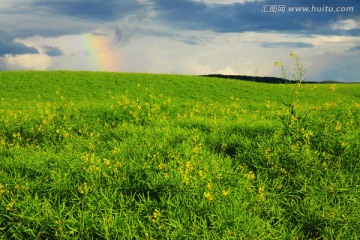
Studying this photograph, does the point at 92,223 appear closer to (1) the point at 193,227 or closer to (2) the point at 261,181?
(1) the point at 193,227

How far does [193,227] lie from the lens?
499cm

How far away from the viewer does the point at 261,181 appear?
6.39 meters

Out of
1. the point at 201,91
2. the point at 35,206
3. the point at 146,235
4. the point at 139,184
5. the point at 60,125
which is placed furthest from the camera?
the point at 201,91

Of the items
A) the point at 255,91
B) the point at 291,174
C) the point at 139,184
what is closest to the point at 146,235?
the point at 139,184

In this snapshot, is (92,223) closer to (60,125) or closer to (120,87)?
(60,125)

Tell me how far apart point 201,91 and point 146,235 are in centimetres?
2835

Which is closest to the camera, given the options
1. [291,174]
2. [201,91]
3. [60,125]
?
[291,174]

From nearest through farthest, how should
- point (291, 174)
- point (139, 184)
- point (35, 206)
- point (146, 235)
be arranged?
point (146, 235) → point (35, 206) → point (139, 184) → point (291, 174)

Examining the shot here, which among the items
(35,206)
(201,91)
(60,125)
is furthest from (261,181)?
(201,91)

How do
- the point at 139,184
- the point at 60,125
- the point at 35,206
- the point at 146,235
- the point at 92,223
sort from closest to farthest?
the point at 146,235 → the point at 92,223 → the point at 35,206 → the point at 139,184 → the point at 60,125

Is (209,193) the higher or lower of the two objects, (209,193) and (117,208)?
the higher

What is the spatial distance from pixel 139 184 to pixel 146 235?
146 cm

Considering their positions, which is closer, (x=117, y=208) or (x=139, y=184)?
(x=117, y=208)

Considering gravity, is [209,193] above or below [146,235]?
above
